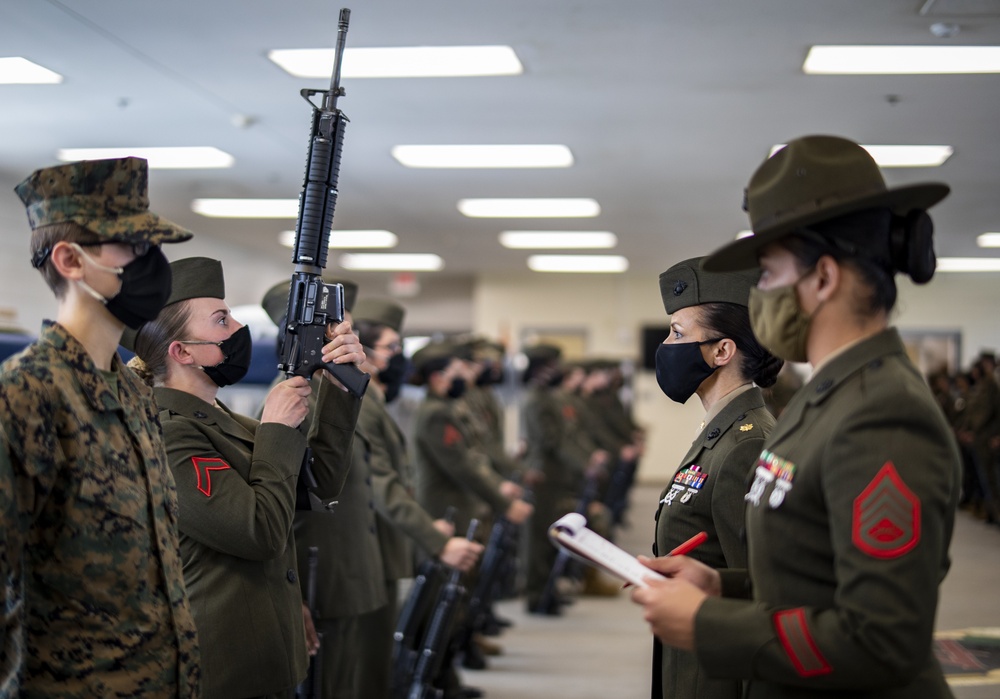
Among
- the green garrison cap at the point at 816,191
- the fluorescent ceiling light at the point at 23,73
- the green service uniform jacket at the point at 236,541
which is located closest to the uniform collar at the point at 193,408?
the green service uniform jacket at the point at 236,541

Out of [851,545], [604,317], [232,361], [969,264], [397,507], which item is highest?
[969,264]

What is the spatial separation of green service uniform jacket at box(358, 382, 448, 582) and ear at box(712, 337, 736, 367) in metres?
1.75

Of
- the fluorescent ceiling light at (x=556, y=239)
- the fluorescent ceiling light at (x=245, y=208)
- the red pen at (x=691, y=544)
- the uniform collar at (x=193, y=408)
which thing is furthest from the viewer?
the fluorescent ceiling light at (x=556, y=239)

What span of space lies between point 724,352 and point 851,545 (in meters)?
1.09

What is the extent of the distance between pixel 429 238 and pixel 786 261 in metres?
9.89

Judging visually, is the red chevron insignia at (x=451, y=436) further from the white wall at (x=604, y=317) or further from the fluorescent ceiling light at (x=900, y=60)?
the white wall at (x=604, y=317)

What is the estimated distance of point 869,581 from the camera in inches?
52.5

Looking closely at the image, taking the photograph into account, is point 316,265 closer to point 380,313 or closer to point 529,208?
point 380,313

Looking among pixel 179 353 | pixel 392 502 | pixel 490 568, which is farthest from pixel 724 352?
pixel 490 568

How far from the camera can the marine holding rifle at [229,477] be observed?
86.4 inches

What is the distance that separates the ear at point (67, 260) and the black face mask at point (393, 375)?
242 cm

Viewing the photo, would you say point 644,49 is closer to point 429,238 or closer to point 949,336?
point 429,238

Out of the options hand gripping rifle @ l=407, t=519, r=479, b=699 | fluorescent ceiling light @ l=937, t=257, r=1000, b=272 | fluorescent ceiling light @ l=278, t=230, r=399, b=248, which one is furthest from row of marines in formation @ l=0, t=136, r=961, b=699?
fluorescent ceiling light @ l=937, t=257, r=1000, b=272

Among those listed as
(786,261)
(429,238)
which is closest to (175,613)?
(786,261)
